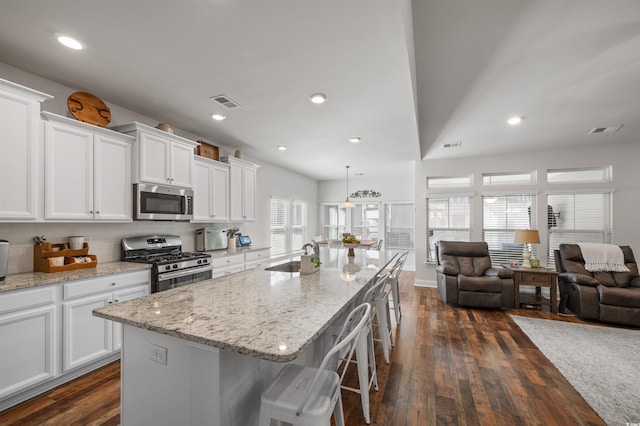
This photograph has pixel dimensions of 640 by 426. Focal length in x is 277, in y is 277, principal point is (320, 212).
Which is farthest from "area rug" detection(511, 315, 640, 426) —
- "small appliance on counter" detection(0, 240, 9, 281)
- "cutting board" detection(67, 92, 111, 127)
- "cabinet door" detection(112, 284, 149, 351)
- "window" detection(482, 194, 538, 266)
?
"cutting board" detection(67, 92, 111, 127)

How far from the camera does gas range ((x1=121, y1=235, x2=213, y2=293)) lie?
289 cm

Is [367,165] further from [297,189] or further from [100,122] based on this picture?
[100,122]

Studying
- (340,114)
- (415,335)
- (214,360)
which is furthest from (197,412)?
(340,114)

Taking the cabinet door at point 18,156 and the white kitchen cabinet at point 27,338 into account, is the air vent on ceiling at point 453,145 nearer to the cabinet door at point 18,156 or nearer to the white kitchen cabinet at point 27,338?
the cabinet door at point 18,156

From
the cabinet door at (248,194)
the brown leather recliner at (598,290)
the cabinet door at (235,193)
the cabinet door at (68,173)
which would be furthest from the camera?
the cabinet door at (248,194)

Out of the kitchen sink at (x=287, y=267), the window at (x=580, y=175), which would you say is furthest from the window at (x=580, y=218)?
the kitchen sink at (x=287, y=267)

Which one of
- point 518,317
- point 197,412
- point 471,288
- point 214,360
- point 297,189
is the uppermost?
point 297,189

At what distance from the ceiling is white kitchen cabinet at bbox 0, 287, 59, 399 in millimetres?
1886

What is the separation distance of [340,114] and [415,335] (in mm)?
2803

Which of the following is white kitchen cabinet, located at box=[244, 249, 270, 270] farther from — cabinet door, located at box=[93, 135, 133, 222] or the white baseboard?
the white baseboard

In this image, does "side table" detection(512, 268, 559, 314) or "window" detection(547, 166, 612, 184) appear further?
"window" detection(547, 166, 612, 184)

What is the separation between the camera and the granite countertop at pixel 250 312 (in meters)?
1.04

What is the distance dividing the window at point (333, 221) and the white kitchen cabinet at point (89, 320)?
6.34 m

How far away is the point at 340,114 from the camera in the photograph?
3311mm
